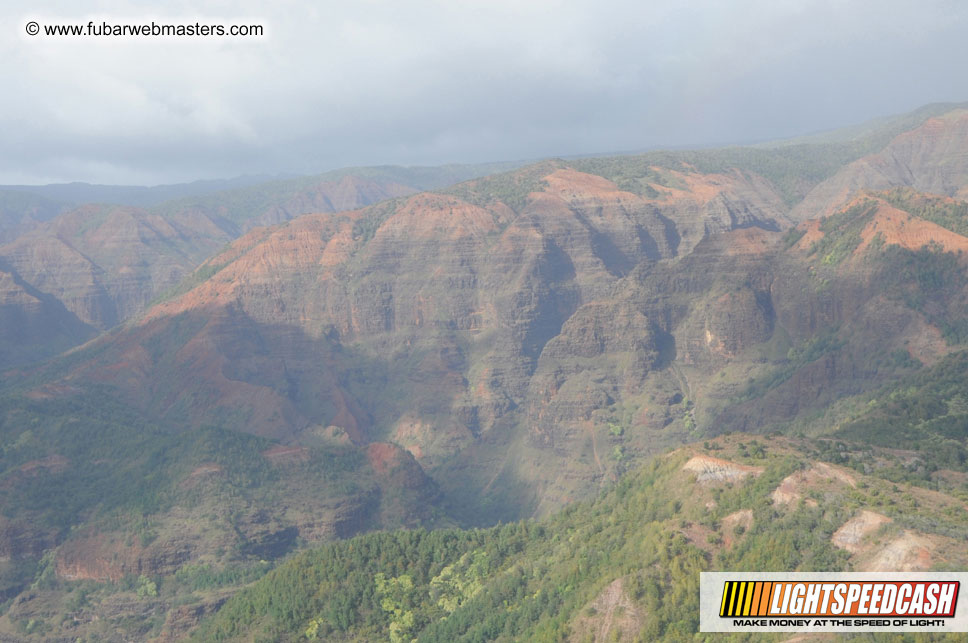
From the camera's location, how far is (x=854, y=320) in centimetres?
18225

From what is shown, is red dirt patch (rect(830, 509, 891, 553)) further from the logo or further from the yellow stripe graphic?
the yellow stripe graphic

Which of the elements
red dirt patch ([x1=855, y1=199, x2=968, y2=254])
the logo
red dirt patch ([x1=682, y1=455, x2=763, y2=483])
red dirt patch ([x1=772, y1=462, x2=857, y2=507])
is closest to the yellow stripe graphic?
the logo

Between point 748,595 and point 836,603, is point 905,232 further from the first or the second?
point 836,603

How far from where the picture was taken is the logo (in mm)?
72125

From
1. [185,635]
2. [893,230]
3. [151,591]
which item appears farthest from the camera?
[893,230]

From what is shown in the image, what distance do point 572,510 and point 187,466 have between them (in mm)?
77261

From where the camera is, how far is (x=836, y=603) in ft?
248

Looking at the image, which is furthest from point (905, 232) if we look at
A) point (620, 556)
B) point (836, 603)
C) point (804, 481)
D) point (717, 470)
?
point (836, 603)

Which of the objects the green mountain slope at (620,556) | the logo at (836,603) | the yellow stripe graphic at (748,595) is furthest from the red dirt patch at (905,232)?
the yellow stripe graphic at (748,595)

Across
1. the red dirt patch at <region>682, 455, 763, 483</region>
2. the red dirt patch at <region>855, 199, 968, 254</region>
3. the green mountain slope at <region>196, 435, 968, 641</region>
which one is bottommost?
the green mountain slope at <region>196, 435, 968, 641</region>

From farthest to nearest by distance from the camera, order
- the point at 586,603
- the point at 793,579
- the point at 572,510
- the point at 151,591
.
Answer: the point at 151,591 < the point at 572,510 < the point at 586,603 < the point at 793,579

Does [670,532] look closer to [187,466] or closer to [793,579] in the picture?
[793,579]

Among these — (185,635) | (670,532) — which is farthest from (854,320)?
(185,635)

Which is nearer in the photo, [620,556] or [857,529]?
[857,529]
